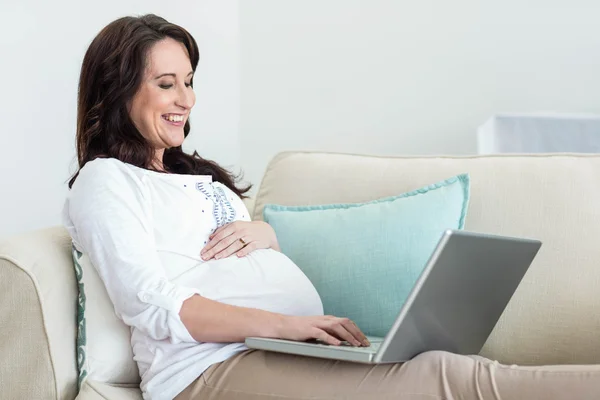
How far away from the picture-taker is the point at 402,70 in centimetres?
329

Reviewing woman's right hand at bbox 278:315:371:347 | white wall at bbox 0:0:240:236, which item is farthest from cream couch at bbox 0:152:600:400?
white wall at bbox 0:0:240:236

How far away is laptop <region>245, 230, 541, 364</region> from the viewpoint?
4.07 ft

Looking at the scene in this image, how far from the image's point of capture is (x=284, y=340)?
1.42 m

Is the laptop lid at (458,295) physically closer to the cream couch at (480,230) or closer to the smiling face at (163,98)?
the cream couch at (480,230)

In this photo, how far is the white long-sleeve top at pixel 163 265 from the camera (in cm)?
148

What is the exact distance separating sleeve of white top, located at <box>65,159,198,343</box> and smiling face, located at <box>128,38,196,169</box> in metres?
0.22

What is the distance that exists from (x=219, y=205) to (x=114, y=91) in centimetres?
31

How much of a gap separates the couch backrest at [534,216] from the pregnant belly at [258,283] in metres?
0.32

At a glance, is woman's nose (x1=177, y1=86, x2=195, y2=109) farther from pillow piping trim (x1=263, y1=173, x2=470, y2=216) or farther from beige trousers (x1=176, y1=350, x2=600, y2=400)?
beige trousers (x1=176, y1=350, x2=600, y2=400)

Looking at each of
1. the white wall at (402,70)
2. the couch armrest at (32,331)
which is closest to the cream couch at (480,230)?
the couch armrest at (32,331)

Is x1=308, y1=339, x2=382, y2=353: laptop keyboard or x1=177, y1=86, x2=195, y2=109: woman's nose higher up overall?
x1=177, y1=86, x2=195, y2=109: woman's nose

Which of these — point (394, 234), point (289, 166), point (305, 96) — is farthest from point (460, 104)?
point (394, 234)

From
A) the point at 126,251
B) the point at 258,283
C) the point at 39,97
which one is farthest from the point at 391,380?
the point at 39,97

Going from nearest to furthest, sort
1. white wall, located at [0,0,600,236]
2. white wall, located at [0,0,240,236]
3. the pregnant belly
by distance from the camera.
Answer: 1. the pregnant belly
2. white wall, located at [0,0,240,236]
3. white wall, located at [0,0,600,236]
